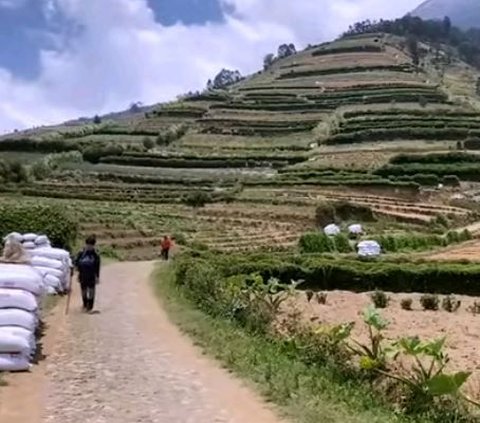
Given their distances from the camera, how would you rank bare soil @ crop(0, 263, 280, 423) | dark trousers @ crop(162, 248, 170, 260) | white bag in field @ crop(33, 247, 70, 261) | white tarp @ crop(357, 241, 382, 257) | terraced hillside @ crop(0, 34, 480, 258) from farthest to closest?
terraced hillside @ crop(0, 34, 480, 258) → white tarp @ crop(357, 241, 382, 257) → dark trousers @ crop(162, 248, 170, 260) → white bag in field @ crop(33, 247, 70, 261) → bare soil @ crop(0, 263, 280, 423)

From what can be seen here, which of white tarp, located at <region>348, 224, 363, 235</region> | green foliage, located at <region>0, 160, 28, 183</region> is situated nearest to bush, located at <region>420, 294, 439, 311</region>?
white tarp, located at <region>348, 224, 363, 235</region>

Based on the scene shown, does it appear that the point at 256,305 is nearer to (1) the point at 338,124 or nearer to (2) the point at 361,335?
(2) the point at 361,335

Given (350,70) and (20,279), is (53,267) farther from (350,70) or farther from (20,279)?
(350,70)

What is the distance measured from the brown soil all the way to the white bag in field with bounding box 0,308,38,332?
22.5ft

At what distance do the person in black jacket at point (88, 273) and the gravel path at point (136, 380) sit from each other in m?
1.26

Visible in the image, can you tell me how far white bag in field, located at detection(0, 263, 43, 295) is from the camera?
45.8 ft

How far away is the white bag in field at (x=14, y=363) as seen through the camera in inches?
489

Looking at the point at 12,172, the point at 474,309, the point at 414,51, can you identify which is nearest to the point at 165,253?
the point at 474,309

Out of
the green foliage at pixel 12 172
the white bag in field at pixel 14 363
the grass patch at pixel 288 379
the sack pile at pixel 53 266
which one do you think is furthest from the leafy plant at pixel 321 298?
the green foliage at pixel 12 172

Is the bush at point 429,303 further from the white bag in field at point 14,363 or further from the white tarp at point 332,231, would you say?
the white tarp at point 332,231

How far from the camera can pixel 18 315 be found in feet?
43.3

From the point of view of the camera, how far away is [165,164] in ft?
266

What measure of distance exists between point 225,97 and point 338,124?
39.1m

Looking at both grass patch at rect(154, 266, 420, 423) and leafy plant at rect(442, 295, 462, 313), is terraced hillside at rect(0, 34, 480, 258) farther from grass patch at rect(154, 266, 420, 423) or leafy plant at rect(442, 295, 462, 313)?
grass patch at rect(154, 266, 420, 423)
